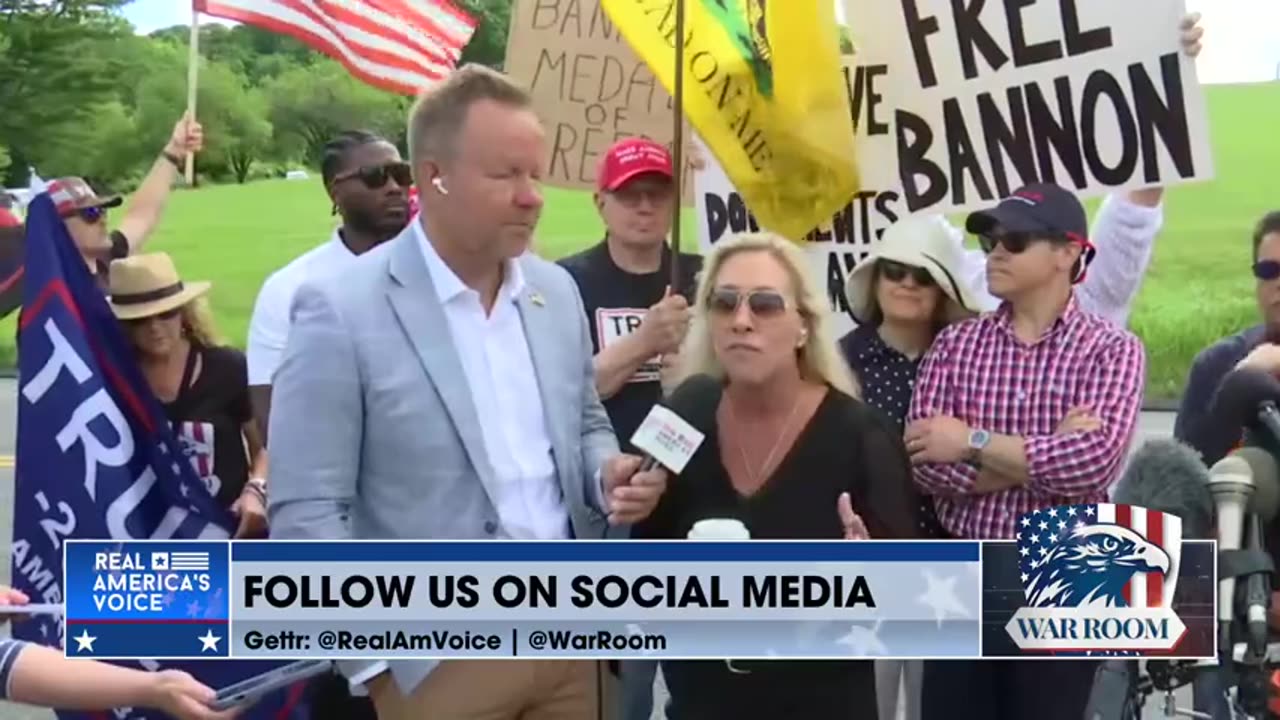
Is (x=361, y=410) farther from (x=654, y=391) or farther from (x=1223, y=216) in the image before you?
(x=1223, y=216)

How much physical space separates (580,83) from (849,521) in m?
1.85

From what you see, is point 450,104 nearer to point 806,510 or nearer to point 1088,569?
point 806,510

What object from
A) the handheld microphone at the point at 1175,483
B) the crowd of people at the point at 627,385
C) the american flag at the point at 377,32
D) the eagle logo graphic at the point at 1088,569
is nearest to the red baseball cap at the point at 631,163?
the crowd of people at the point at 627,385

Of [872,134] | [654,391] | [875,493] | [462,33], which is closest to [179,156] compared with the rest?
[462,33]

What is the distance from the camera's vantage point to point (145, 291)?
3.34m

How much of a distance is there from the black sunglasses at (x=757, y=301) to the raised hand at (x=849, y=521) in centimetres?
35

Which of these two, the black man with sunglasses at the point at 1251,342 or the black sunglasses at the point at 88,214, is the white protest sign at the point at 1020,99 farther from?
the black sunglasses at the point at 88,214

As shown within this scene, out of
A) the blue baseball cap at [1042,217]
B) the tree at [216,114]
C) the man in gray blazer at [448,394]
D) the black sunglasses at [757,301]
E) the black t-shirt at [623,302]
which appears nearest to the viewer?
the man in gray blazer at [448,394]

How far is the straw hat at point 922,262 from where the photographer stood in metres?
3.31

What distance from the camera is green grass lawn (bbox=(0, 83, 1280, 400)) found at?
500cm

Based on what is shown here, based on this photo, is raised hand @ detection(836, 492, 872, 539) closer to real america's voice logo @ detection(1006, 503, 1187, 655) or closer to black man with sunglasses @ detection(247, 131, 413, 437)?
real america's voice logo @ detection(1006, 503, 1187, 655)

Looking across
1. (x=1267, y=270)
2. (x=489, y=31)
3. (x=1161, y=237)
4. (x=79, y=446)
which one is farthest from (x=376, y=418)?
(x=1161, y=237)

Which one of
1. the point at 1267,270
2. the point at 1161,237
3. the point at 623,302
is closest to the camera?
the point at 1267,270

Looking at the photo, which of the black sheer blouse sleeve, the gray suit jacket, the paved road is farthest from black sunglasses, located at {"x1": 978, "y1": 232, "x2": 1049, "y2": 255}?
the gray suit jacket
